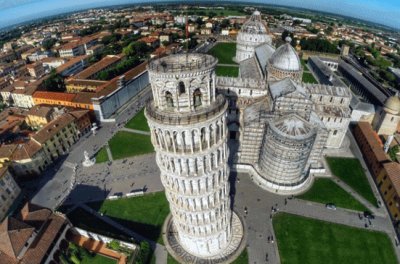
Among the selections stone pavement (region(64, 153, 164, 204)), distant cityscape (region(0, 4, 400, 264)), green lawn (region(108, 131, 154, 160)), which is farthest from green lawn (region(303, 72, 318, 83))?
stone pavement (region(64, 153, 164, 204))

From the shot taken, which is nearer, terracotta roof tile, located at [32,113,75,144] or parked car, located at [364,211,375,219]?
parked car, located at [364,211,375,219]

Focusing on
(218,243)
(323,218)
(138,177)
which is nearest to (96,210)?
(138,177)

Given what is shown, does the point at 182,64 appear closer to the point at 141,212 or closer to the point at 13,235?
the point at 141,212

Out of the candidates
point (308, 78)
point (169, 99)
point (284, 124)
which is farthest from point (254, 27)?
point (169, 99)

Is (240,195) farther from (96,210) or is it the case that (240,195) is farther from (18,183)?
(18,183)

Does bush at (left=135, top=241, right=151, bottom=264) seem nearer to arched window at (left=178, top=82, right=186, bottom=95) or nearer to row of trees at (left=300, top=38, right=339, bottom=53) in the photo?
arched window at (left=178, top=82, right=186, bottom=95)

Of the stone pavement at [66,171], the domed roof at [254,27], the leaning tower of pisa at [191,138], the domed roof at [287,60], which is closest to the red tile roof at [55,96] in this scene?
the stone pavement at [66,171]
